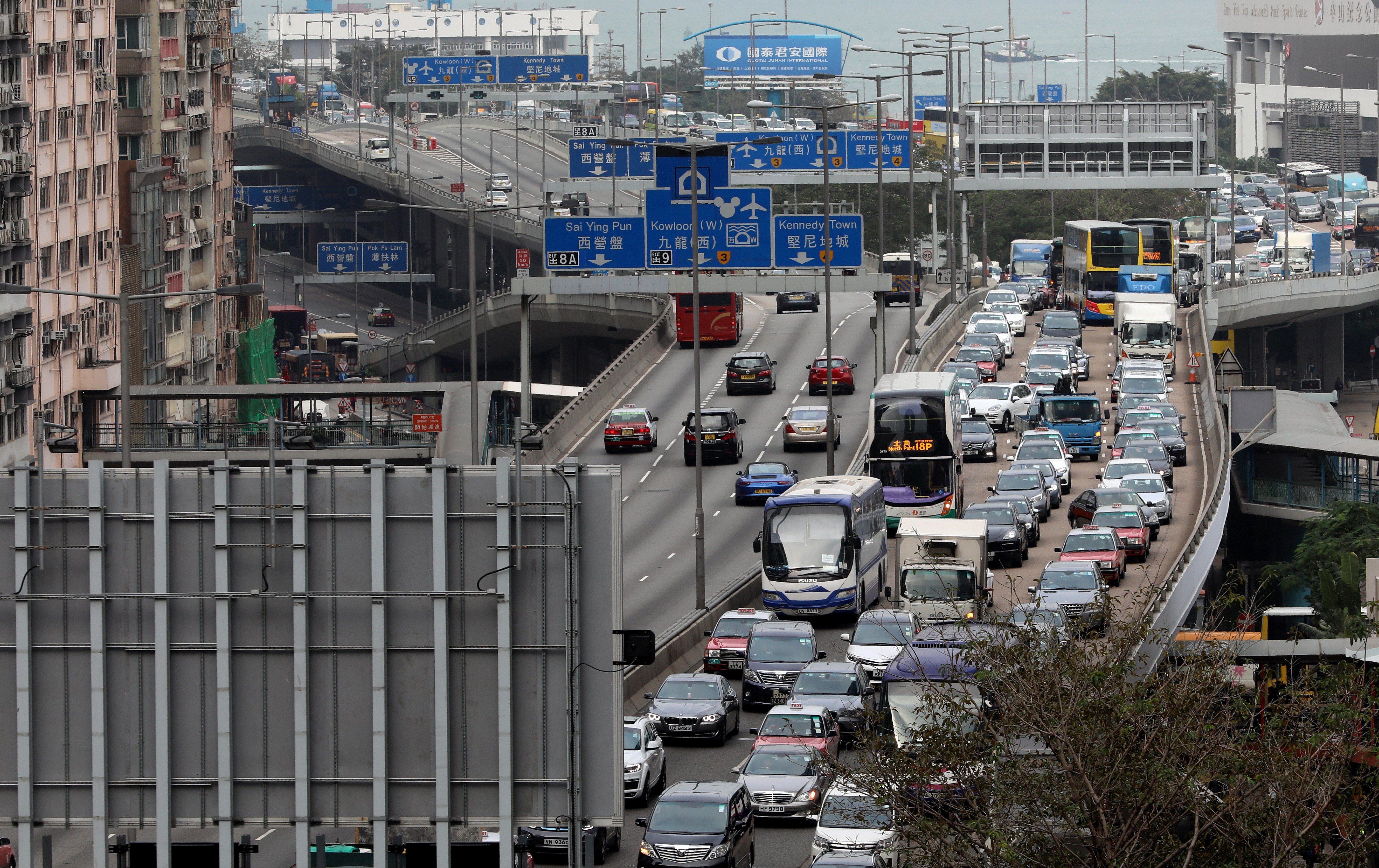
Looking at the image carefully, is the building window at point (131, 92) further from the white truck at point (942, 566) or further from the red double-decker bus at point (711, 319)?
the white truck at point (942, 566)

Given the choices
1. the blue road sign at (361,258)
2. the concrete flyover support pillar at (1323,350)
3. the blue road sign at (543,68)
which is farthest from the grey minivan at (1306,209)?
the blue road sign at (361,258)

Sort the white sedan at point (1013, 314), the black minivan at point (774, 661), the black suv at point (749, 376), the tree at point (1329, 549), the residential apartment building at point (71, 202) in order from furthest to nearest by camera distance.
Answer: the white sedan at point (1013, 314)
the residential apartment building at point (71, 202)
the black suv at point (749, 376)
the tree at point (1329, 549)
the black minivan at point (774, 661)

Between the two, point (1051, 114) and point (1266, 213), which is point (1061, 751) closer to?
point (1051, 114)

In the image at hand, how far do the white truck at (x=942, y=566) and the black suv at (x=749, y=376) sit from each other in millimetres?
30068

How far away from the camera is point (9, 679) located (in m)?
18.0

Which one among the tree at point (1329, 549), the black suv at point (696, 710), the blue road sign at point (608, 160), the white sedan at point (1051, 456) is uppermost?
the blue road sign at point (608, 160)

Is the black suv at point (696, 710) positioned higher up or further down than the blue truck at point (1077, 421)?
further down

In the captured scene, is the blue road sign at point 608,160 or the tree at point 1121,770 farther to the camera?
the blue road sign at point 608,160

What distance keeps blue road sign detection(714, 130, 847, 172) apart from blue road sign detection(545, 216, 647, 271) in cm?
2423

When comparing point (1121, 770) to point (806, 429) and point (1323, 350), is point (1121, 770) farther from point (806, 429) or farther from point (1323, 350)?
point (1323, 350)

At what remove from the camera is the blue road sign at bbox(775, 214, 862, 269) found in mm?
56656

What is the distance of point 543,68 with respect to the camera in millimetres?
A: 146750

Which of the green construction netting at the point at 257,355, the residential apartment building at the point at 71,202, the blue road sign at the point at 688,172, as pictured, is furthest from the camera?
the green construction netting at the point at 257,355

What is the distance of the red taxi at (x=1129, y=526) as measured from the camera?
1870 inches
